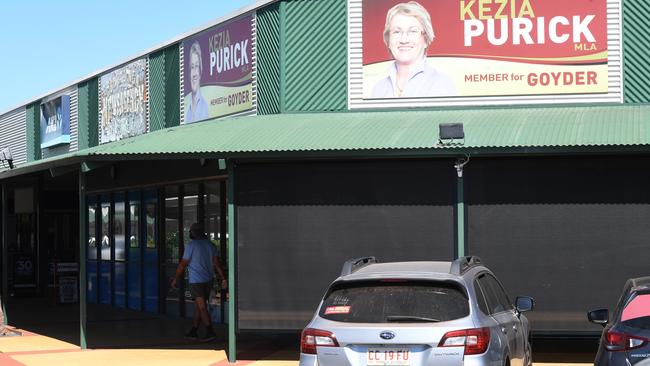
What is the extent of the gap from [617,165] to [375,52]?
16.5ft

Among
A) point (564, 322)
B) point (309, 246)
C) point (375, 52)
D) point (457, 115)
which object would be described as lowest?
point (564, 322)

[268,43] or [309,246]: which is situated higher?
[268,43]

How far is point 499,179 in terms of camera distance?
14172 mm

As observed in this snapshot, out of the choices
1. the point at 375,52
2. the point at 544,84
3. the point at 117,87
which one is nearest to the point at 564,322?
the point at 544,84

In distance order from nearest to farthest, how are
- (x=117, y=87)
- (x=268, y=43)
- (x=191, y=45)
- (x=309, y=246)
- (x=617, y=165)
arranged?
(x=617, y=165), (x=309, y=246), (x=268, y=43), (x=191, y=45), (x=117, y=87)

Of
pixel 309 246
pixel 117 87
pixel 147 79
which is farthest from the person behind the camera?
→ pixel 117 87

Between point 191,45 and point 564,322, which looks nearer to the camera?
point 564,322

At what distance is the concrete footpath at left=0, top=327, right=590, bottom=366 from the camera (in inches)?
563

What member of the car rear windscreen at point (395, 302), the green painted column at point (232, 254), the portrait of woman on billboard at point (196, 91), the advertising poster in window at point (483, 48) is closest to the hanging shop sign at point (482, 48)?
the advertising poster in window at point (483, 48)

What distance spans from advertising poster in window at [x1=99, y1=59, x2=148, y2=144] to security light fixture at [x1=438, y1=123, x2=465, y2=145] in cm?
1124

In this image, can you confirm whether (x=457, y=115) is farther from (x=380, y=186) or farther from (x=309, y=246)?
(x=309, y=246)

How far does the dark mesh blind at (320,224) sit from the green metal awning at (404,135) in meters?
0.45

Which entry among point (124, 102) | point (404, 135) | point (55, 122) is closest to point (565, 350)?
point (404, 135)

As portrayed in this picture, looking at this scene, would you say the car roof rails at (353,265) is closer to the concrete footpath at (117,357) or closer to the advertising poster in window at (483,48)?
the concrete footpath at (117,357)
